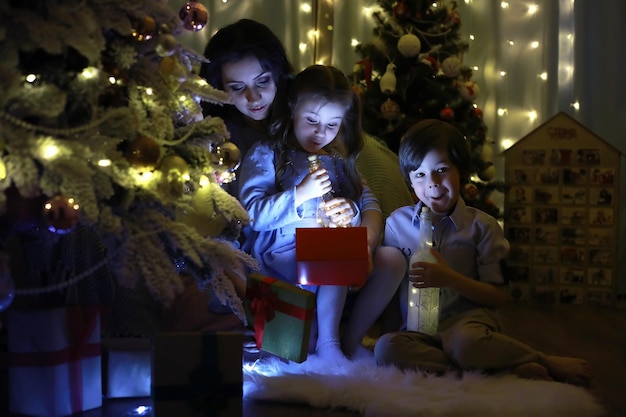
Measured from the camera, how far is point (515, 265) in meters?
3.08

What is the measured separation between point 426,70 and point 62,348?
212 cm

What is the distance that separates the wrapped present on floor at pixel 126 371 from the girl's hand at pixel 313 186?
551 mm

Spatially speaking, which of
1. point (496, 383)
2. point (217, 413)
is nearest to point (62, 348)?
point (217, 413)

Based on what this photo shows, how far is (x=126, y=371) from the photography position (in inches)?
55.1

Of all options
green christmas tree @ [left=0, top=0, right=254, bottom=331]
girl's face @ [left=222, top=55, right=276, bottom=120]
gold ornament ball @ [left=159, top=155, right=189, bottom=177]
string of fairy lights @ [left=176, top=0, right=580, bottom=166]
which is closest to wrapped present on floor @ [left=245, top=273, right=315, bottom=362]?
green christmas tree @ [left=0, top=0, right=254, bottom=331]

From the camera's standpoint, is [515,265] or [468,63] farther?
[468,63]

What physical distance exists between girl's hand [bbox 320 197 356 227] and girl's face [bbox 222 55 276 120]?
38cm

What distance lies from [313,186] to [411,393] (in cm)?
58

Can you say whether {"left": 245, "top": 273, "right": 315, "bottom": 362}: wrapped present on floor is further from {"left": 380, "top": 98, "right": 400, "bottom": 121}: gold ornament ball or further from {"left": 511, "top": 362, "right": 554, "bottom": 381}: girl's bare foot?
{"left": 380, "top": 98, "right": 400, "bottom": 121}: gold ornament ball

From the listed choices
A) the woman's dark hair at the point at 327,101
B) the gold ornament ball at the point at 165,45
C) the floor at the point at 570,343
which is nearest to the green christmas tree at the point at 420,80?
the floor at the point at 570,343

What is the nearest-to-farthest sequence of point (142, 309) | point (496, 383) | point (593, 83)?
point (496, 383), point (142, 309), point (593, 83)

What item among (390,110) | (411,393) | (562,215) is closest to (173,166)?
(411,393)

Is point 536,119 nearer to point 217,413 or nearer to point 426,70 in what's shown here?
point 426,70

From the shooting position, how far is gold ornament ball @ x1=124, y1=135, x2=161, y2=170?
1183 millimetres
